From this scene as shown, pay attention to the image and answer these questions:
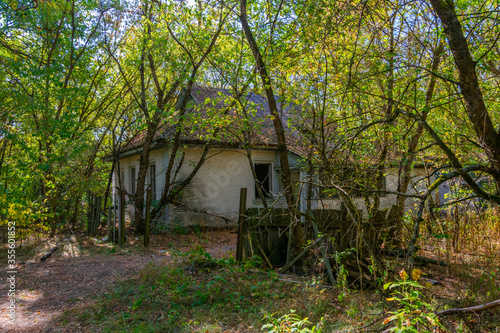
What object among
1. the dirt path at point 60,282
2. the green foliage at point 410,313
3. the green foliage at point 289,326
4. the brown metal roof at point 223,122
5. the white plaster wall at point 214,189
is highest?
the brown metal roof at point 223,122

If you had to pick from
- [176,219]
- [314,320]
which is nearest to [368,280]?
[314,320]

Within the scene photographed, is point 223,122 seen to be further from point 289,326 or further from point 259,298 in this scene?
point 289,326

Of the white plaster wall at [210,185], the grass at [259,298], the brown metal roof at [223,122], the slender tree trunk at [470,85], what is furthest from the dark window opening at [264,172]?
the slender tree trunk at [470,85]

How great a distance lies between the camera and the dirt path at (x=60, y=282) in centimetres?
463

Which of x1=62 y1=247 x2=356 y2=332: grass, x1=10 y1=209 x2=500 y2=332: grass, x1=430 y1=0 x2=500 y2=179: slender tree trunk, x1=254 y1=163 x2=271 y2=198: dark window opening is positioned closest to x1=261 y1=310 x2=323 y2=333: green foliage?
x1=10 y1=209 x2=500 y2=332: grass

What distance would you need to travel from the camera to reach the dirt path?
A: 4633 mm

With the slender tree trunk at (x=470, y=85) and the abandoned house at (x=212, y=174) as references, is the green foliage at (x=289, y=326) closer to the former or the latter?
the slender tree trunk at (x=470, y=85)

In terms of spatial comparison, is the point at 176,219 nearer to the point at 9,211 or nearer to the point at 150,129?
the point at 150,129

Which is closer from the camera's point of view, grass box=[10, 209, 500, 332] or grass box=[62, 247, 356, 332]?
grass box=[10, 209, 500, 332]

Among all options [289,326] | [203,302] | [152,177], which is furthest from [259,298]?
[152,177]

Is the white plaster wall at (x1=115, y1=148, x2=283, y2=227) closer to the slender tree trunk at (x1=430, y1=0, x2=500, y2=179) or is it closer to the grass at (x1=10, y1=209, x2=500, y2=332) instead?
the grass at (x1=10, y1=209, x2=500, y2=332)

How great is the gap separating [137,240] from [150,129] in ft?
10.7

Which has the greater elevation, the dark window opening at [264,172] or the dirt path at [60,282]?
the dark window opening at [264,172]

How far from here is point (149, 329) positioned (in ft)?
13.0
